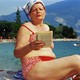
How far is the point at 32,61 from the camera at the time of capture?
137 inches

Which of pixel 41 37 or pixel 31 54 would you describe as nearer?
pixel 41 37

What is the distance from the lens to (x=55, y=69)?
3.34m

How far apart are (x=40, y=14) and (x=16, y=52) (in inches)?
19.4

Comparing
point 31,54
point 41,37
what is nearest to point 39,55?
point 31,54

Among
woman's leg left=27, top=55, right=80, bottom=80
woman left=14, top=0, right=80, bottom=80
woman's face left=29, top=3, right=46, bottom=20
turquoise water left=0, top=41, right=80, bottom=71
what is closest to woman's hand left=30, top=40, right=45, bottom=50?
woman left=14, top=0, right=80, bottom=80

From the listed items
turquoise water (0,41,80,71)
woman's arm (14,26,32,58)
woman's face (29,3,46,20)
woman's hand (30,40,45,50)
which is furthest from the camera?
turquoise water (0,41,80,71)

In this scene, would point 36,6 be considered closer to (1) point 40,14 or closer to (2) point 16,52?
(1) point 40,14

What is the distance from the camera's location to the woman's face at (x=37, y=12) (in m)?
3.68

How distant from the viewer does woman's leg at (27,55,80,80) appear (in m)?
3.31

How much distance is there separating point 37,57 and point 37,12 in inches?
19.0

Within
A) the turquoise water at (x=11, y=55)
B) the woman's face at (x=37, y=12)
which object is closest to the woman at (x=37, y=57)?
the woman's face at (x=37, y=12)

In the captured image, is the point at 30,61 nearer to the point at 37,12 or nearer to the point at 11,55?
the point at 37,12

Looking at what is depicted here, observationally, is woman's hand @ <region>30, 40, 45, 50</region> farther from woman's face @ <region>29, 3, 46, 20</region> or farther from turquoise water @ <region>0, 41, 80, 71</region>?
turquoise water @ <region>0, 41, 80, 71</region>

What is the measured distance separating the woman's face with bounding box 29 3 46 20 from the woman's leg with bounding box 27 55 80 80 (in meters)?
0.53
